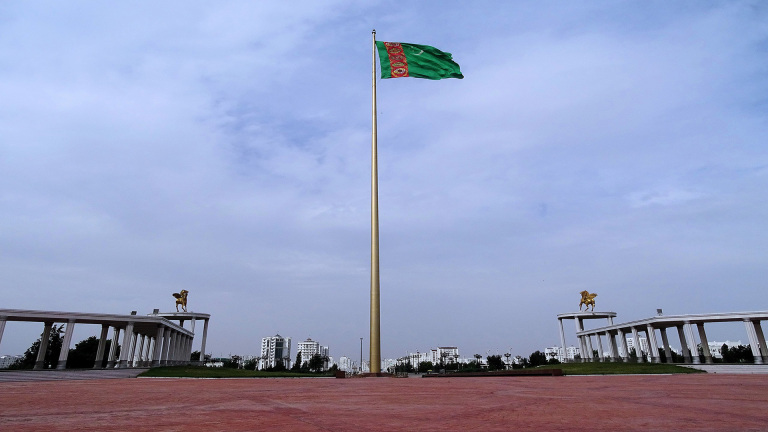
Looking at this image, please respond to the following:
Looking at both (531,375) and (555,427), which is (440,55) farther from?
(555,427)

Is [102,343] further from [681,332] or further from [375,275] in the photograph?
[681,332]

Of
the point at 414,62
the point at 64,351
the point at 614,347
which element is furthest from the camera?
the point at 614,347

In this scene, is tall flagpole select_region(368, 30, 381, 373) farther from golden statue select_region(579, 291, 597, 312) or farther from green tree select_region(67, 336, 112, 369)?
green tree select_region(67, 336, 112, 369)

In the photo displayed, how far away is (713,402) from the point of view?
4723 millimetres

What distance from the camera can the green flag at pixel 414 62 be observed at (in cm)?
2002

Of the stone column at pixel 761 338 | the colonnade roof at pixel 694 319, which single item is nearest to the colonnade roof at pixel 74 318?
the colonnade roof at pixel 694 319

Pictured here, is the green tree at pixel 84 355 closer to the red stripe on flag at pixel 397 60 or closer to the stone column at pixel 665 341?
the red stripe on flag at pixel 397 60

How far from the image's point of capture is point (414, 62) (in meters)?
20.3

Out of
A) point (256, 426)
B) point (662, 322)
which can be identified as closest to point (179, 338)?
point (662, 322)

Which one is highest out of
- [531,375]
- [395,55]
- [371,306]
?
[395,55]

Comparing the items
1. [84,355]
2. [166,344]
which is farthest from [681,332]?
[84,355]

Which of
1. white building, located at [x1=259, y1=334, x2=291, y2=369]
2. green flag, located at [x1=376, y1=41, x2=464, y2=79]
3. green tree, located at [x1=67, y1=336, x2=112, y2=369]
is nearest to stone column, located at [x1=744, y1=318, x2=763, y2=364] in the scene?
green flag, located at [x1=376, y1=41, x2=464, y2=79]

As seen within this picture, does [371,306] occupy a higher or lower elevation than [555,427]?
higher

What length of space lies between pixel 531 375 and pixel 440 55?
15.1m
